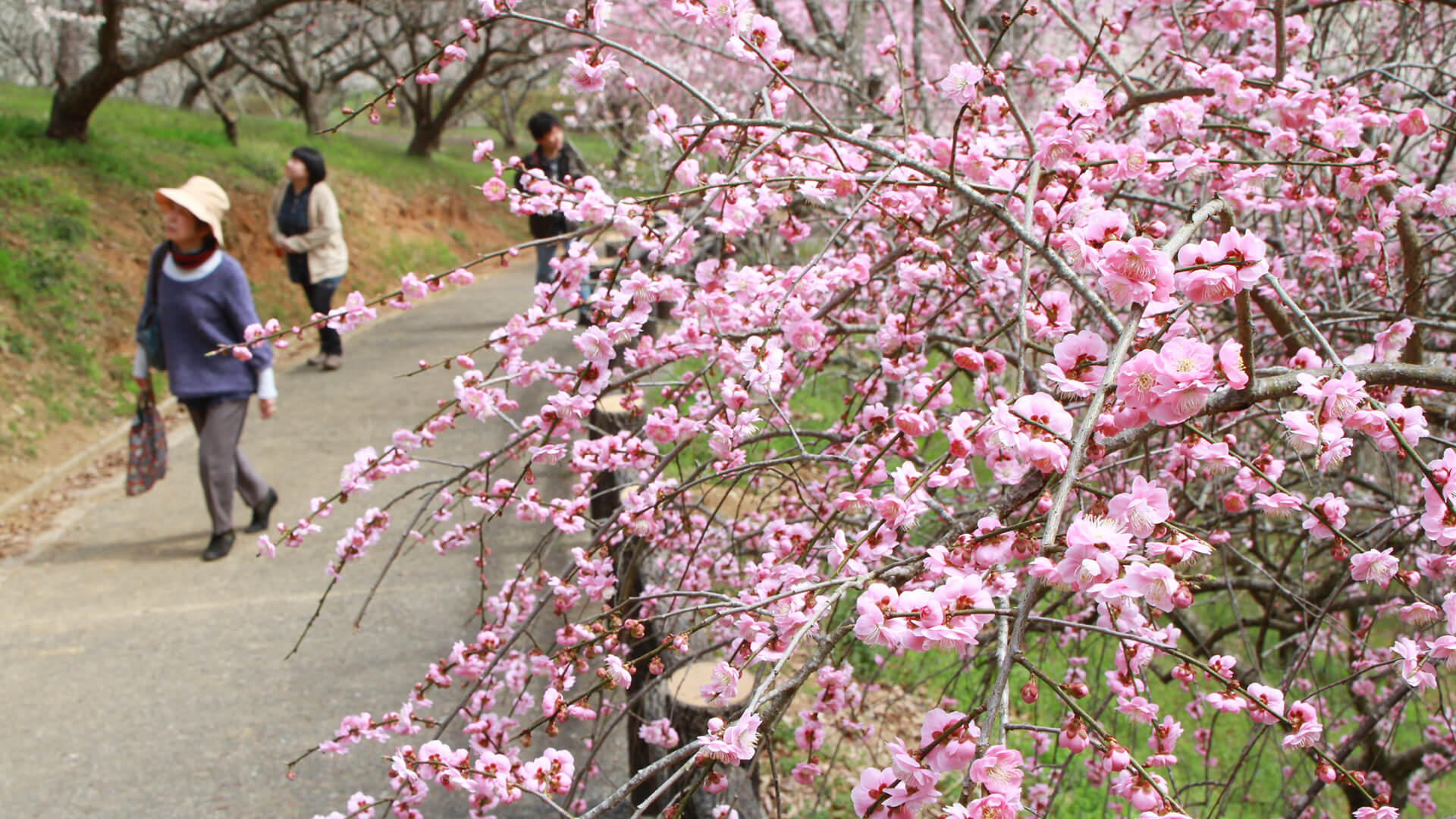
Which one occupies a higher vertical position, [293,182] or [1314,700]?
[293,182]

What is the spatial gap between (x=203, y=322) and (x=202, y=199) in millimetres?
551

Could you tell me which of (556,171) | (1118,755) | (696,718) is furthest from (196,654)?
(1118,755)

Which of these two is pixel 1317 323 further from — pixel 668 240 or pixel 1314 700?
pixel 668 240

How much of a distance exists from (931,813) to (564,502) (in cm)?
153

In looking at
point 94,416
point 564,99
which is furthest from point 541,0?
point 564,99

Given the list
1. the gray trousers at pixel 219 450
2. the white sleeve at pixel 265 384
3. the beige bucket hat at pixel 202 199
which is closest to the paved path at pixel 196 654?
the gray trousers at pixel 219 450

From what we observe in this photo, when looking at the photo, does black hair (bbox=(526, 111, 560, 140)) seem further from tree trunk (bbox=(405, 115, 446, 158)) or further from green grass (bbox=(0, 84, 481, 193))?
tree trunk (bbox=(405, 115, 446, 158))

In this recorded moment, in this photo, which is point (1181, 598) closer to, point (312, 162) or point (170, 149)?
point (312, 162)

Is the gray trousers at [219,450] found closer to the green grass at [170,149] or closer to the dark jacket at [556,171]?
the dark jacket at [556,171]

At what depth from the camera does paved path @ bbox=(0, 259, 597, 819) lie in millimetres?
3176

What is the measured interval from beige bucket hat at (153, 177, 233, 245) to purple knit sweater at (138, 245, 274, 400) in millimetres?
183

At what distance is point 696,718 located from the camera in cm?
236

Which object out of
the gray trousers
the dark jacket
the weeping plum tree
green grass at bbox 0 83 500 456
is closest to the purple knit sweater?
the gray trousers

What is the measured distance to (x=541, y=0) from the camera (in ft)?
44.1
